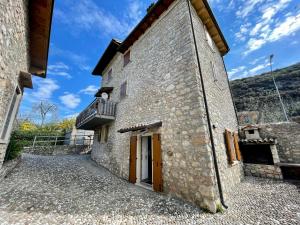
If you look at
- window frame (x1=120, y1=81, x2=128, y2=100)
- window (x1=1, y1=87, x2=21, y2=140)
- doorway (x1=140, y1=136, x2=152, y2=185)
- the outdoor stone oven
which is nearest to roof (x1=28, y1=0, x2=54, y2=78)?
window (x1=1, y1=87, x2=21, y2=140)

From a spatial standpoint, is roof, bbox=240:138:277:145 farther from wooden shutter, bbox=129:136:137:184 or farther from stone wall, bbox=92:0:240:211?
wooden shutter, bbox=129:136:137:184

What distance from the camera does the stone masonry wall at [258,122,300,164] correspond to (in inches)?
300

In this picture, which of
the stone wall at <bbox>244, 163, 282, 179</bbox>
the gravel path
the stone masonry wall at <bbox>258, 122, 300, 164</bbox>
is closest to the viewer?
the gravel path

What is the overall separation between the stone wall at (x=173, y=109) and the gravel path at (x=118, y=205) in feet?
2.09

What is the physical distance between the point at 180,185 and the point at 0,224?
4.46 metres

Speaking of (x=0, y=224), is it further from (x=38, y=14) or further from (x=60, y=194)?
(x=38, y=14)

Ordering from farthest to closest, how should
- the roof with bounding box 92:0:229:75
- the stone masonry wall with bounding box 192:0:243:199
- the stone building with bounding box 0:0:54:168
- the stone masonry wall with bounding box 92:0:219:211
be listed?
the roof with bounding box 92:0:229:75 → the stone masonry wall with bounding box 192:0:243:199 → the stone masonry wall with bounding box 92:0:219:211 → the stone building with bounding box 0:0:54:168

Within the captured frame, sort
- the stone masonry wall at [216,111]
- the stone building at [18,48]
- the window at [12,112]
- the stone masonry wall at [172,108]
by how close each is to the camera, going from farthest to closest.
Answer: the stone masonry wall at [216,111] < the stone masonry wall at [172,108] < the window at [12,112] < the stone building at [18,48]

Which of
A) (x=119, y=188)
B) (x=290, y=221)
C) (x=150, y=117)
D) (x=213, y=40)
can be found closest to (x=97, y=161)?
(x=119, y=188)

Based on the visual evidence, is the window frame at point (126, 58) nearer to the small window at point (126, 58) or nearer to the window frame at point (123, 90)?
the small window at point (126, 58)

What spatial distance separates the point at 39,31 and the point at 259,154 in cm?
1330

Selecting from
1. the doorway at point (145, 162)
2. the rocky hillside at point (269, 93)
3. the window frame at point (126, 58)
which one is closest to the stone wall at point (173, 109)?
the window frame at point (126, 58)

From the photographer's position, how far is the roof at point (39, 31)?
14.1 feet

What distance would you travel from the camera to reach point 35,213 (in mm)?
3408
